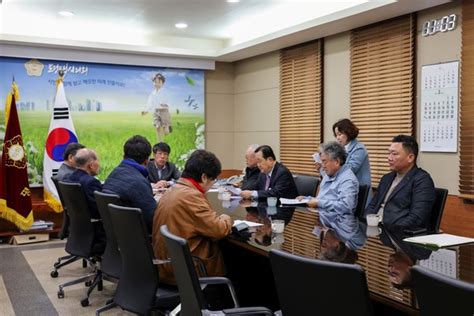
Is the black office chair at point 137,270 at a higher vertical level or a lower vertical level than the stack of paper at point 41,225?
higher

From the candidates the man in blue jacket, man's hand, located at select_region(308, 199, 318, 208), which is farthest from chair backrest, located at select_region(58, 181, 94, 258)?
man's hand, located at select_region(308, 199, 318, 208)

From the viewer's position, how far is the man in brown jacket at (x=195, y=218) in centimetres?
267

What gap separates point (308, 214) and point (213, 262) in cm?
108

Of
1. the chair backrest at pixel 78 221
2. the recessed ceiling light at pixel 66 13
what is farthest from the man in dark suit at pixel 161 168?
the recessed ceiling light at pixel 66 13

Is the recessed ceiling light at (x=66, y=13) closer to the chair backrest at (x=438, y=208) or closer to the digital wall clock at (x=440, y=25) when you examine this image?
the digital wall clock at (x=440, y=25)

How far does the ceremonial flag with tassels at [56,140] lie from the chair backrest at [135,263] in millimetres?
4324

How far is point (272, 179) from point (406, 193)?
1.57 m

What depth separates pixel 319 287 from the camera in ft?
5.00

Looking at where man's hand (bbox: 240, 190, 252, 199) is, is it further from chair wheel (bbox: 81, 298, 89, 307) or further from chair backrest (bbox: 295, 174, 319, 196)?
chair wheel (bbox: 81, 298, 89, 307)

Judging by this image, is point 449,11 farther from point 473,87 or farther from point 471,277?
point 471,277

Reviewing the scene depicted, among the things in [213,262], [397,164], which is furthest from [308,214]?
[213,262]

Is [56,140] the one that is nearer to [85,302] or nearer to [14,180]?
[14,180]

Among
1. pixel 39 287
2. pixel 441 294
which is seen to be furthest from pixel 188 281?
pixel 39 287

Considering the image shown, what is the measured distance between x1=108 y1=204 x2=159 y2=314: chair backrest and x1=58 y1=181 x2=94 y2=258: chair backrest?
4.07 feet
